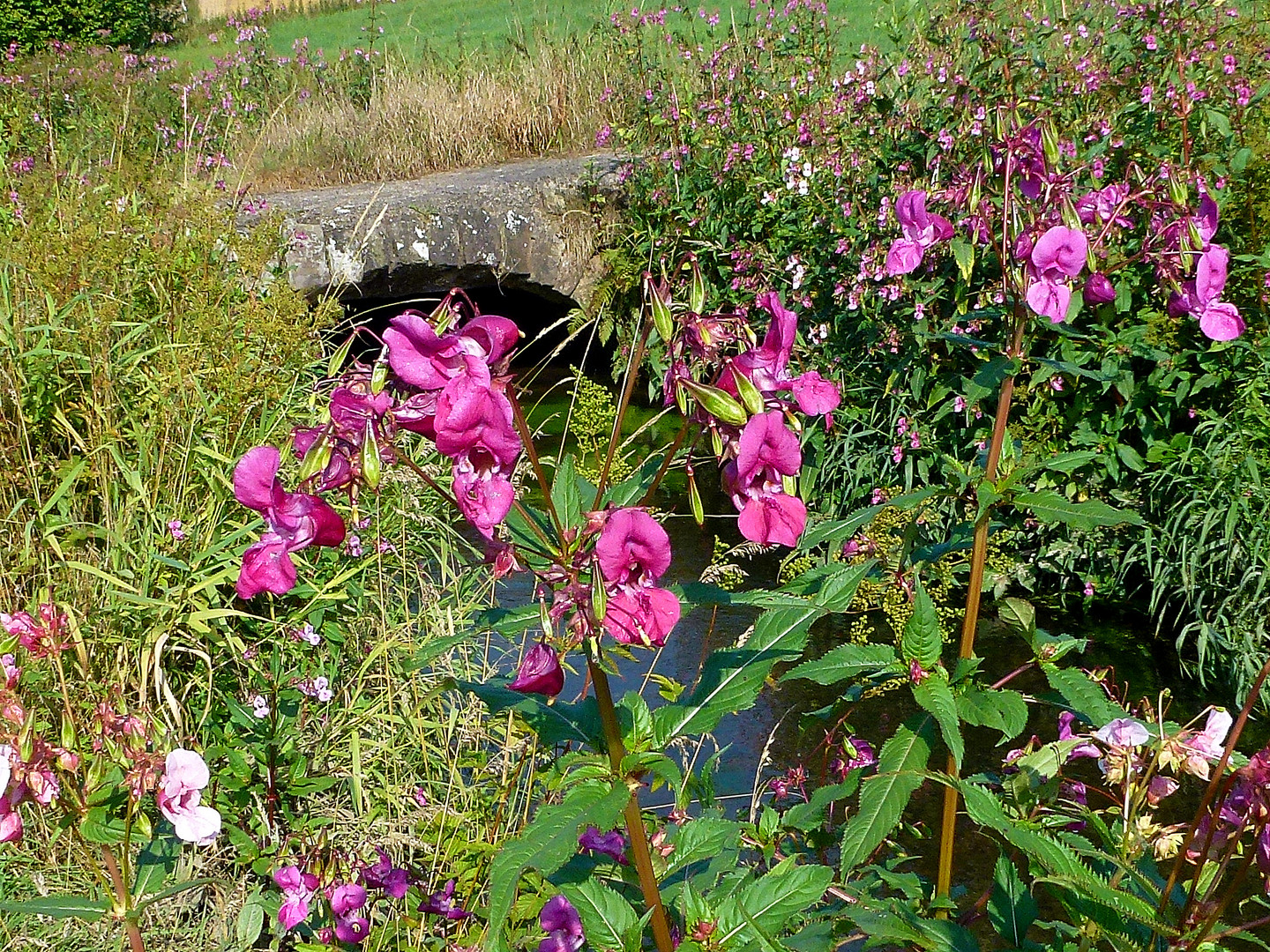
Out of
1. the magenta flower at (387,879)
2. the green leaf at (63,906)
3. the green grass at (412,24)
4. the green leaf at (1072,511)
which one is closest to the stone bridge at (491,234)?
the magenta flower at (387,879)

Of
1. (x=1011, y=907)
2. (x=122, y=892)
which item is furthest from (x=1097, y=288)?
(x=122, y=892)

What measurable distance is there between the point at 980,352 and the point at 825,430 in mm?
754


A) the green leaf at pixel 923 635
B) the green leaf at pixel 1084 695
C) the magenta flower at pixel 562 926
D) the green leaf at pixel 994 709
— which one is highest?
the green leaf at pixel 923 635

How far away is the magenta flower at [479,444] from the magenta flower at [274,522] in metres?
0.14

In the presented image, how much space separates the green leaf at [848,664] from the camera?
1.28m

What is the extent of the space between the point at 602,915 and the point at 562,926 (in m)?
0.27

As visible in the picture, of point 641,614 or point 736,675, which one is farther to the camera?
point 736,675

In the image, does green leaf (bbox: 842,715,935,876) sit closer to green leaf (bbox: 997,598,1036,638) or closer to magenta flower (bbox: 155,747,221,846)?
green leaf (bbox: 997,598,1036,638)

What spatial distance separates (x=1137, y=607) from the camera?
371 centimetres

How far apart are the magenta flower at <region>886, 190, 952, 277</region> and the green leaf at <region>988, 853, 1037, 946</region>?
73 centimetres

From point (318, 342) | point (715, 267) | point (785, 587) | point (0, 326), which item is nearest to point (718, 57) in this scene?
point (715, 267)

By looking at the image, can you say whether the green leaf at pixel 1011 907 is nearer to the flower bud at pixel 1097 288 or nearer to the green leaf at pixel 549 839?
the green leaf at pixel 549 839

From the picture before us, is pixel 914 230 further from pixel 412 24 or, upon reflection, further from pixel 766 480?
pixel 412 24

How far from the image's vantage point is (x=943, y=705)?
1.21 meters
